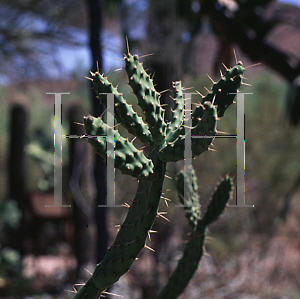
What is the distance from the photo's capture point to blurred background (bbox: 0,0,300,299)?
344 centimetres

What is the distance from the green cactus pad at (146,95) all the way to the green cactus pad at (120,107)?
4 cm

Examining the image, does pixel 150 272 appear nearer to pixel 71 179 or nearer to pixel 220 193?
pixel 71 179

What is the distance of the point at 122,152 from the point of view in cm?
109

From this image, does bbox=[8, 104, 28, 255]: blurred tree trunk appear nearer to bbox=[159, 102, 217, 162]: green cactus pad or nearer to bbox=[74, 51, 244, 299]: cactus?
bbox=[74, 51, 244, 299]: cactus

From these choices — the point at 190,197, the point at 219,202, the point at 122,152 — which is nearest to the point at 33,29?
the point at 190,197

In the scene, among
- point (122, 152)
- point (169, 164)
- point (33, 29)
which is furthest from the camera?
point (33, 29)

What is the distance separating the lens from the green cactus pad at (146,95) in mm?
1173

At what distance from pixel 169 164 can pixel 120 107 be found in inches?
108

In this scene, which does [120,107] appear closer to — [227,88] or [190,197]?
[227,88]

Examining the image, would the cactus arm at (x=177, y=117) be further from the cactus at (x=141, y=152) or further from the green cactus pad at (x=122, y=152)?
the green cactus pad at (x=122, y=152)

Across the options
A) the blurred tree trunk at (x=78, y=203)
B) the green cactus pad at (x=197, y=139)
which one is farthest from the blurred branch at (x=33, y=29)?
the green cactus pad at (x=197, y=139)

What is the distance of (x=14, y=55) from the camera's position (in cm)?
453

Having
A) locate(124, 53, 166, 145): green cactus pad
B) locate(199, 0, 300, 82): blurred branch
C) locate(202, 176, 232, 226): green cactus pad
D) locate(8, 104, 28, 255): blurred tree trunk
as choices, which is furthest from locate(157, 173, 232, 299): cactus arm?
locate(8, 104, 28, 255): blurred tree trunk

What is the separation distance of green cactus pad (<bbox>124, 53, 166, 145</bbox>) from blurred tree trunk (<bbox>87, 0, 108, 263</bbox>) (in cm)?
97
